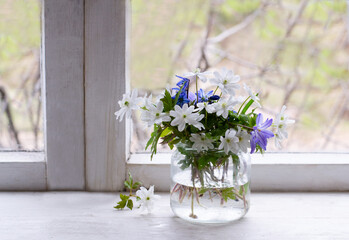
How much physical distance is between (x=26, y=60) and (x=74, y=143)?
294 millimetres

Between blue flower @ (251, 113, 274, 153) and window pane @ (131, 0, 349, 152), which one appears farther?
window pane @ (131, 0, 349, 152)

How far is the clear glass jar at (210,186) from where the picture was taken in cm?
105

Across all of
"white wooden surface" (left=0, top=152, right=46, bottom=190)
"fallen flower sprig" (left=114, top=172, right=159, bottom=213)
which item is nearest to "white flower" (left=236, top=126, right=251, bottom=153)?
"fallen flower sprig" (left=114, top=172, right=159, bottom=213)

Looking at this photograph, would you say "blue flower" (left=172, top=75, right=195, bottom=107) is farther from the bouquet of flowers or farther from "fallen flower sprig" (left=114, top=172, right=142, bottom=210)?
"fallen flower sprig" (left=114, top=172, right=142, bottom=210)

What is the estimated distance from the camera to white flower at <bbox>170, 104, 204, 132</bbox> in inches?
38.3

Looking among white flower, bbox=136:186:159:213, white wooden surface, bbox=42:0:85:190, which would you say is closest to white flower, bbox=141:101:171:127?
white flower, bbox=136:186:159:213

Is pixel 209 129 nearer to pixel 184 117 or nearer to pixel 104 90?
pixel 184 117

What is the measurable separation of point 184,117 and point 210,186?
186 mm

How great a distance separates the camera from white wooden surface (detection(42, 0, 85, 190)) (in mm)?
1214

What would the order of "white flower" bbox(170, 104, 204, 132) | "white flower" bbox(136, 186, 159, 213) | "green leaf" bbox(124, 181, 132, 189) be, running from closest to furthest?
1. "white flower" bbox(170, 104, 204, 132)
2. "white flower" bbox(136, 186, 159, 213)
3. "green leaf" bbox(124, 181, 132, 189)

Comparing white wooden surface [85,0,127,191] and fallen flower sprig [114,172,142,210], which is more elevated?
white wooden surface [85,0,127,191]

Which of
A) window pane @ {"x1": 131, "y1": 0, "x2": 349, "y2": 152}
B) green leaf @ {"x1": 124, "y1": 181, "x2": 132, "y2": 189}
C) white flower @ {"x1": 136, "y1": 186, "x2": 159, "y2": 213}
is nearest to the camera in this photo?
white flower @ {"x1": 136, "y1": 186, "x2": 159, "y2": 213}

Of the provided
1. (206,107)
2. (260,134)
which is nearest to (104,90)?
(206,107)

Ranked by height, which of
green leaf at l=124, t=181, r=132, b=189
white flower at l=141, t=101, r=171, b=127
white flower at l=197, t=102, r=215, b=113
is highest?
white flower at l=197, t=102, r=215, b=113
